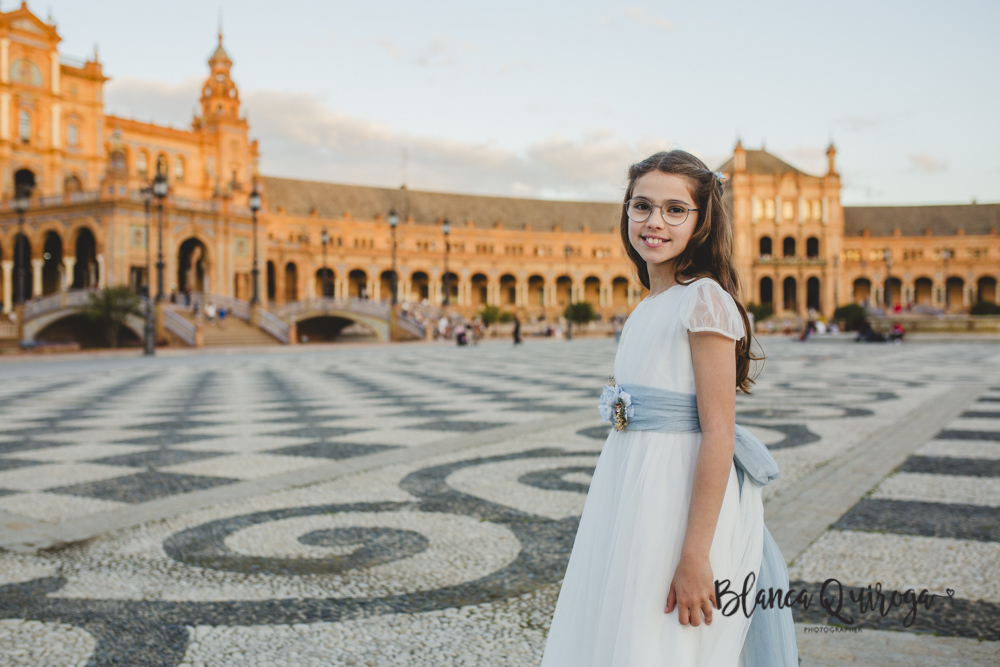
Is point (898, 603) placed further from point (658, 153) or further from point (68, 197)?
point (68, 197)

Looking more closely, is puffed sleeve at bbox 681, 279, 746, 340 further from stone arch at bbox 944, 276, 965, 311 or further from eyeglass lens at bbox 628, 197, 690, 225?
stone arch at bbox 944, 276, 965, 311

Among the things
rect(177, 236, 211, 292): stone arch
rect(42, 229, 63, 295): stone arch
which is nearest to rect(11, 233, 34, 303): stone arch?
rect(42, 229, 63, 295): stone arch

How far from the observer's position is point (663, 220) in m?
1.88

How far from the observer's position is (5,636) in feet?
8.96

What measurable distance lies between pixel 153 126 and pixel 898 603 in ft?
237

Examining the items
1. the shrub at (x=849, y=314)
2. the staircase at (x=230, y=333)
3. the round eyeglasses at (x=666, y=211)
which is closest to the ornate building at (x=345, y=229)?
the staircase at (x=230, y=333)

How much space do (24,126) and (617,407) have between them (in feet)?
209

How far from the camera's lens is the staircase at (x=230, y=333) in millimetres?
32250

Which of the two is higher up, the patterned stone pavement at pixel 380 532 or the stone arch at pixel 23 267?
the stone arch at pixel 23 267

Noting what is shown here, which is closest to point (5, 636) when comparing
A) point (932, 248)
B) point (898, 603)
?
point (898, 603)

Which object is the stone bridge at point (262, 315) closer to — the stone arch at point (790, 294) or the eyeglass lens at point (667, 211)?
the eyeglass lens at point (667, 211)

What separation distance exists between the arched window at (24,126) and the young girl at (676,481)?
63.2 m

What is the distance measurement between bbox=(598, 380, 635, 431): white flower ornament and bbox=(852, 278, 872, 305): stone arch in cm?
9687

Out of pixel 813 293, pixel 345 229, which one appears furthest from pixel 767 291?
pixel 345 229
